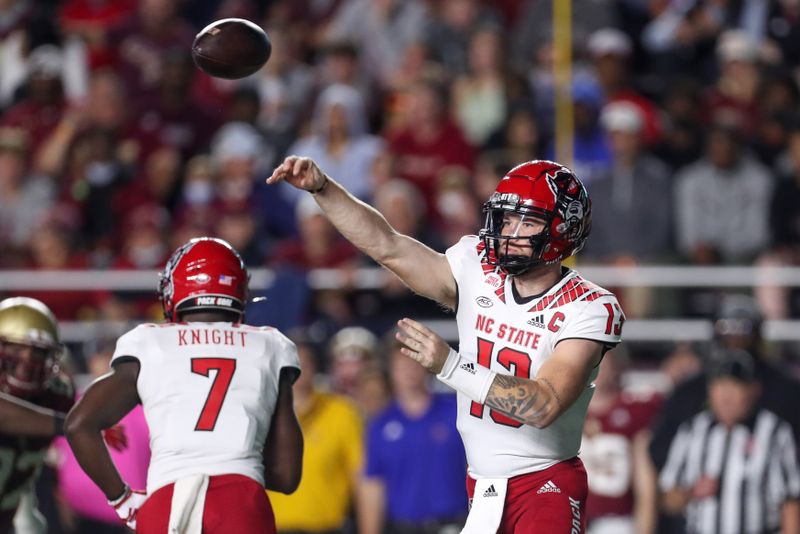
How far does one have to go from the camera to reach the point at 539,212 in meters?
6.02

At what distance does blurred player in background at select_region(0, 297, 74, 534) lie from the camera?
6895mm

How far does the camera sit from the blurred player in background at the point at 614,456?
33.9 feet

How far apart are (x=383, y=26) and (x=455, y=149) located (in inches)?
72.9

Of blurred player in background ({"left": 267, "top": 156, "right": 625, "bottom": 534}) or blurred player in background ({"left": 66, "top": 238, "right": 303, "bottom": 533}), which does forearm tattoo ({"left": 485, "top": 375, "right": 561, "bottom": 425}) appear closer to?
blurred player in background ({"left": 267, "top": 156, "right": 625, "bottom": 534})

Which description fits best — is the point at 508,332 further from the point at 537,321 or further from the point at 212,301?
the point at 212,301

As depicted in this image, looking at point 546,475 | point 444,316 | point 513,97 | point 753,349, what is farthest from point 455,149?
point 546,475

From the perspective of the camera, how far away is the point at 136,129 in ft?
44.4

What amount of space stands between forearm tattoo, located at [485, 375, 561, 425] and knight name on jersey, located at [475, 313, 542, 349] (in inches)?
15.7

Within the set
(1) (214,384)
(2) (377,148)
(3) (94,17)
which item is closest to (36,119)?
(3) (94,17)

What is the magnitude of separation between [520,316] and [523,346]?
4.8 inches

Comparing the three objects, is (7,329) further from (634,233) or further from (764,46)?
(764,46)

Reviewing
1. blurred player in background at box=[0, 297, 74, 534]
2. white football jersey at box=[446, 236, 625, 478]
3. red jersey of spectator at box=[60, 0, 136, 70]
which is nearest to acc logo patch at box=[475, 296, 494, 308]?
white football jersey at box=[446, 236, 625, 478]

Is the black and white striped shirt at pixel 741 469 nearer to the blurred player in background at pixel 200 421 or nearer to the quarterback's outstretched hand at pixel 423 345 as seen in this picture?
the blurred player in background at pixel 200 421

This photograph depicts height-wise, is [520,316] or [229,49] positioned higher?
[229,49]
